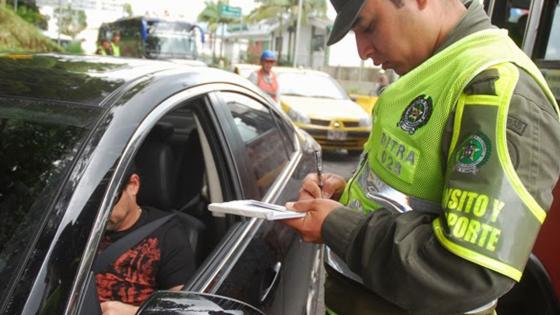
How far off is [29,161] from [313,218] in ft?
2.50

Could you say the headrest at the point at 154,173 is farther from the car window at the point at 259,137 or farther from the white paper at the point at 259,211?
the white paper at the point at 259,211

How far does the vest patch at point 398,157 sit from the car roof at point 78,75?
0.79 metres

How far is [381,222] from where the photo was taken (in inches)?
44.8

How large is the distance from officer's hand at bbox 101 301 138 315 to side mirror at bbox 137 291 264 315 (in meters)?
0.56

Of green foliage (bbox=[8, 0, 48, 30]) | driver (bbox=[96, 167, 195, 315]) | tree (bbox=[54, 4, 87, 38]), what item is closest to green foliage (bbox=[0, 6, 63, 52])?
green foliage (bbox=[8, 0, 48, 30])

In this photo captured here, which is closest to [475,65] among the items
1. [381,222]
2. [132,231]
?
[381,222]

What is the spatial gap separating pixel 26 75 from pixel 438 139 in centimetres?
132

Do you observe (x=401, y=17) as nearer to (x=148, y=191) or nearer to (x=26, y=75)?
(x=26, y=75)

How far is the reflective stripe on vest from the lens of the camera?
0.98 m

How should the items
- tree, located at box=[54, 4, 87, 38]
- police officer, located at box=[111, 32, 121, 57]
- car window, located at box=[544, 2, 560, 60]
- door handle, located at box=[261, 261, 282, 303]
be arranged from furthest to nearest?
tree, located at box=[54, 4, 87, 38] → police officer, located at box=[111, 32, 121, 57] → car window, located at box=[544, 2, 560, 60] → door handle, located at box=[261, 261, 282, 303]

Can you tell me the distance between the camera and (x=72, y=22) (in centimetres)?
4922

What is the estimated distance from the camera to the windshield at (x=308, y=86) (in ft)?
31.2

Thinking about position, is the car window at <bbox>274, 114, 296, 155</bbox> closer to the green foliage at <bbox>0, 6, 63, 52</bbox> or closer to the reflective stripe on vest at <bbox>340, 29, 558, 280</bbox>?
the reflective stripe on vest at <bbox>340, 29, 558, 280</bbox>

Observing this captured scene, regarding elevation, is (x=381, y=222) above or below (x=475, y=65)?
below
